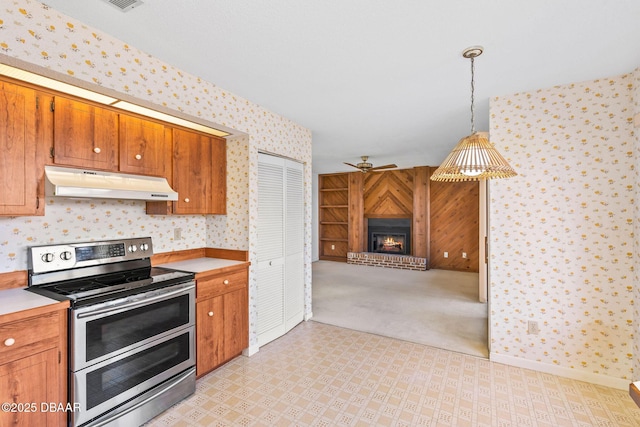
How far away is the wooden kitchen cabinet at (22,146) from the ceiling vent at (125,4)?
745mm

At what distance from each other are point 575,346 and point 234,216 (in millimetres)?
3399

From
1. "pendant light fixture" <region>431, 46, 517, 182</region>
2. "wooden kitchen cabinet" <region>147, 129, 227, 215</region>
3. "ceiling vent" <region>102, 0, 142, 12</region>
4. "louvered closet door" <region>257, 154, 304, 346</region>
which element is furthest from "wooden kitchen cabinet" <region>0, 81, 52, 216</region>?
"pendant light fixture" <region>431, 46, 517, 182</region>

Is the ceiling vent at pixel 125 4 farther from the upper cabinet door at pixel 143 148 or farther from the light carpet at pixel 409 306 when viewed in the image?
the light carpet at pixel 409 306

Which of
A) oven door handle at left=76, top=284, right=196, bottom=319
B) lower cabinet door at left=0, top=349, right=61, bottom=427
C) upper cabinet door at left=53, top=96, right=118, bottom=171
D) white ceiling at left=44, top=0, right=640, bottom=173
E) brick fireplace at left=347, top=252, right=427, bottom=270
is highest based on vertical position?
white ceiling at left=44, top=0, right=640, bottom=173

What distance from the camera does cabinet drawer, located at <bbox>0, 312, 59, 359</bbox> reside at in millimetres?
1432

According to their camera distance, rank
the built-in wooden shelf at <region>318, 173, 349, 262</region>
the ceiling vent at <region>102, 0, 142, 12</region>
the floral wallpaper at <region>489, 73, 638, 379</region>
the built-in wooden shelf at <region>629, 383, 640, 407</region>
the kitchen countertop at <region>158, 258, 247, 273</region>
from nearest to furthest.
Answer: the built-in wooden shelf at <region>629, 383, 640, 407</region> < the ceiling vent at <region>102, 0, 142, 12</region> < the floral wallpaper at <region>489, 73, 638, 379</region> < the kitchen countertop at <region>158, 258, 247, 273</region> < the built-in wooden shelf at <region>318, 173, 349, 262</region>

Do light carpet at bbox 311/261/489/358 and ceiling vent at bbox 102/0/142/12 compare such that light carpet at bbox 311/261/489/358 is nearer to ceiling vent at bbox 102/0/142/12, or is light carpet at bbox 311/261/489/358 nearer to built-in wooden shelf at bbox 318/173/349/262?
built-in wooden shelf at bbox 318/173/349/262

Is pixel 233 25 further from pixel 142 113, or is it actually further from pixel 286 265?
pixel 286 265

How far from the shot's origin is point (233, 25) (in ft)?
5.83

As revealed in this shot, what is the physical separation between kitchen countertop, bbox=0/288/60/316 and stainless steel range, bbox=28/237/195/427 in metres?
0.06

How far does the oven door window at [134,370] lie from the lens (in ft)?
5.78

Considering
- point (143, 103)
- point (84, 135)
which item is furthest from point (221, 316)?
point (143, 103)

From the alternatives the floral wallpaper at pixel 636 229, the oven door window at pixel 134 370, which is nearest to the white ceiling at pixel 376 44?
the floral wallpaper at pixel 636 229

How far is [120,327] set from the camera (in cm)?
189
